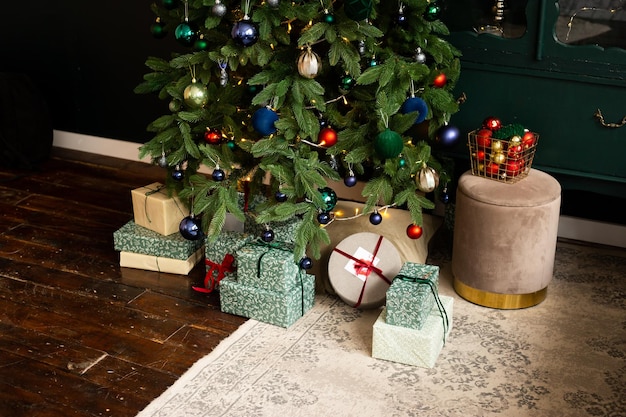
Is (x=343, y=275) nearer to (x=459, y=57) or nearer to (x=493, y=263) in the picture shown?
(x=493, y=263)

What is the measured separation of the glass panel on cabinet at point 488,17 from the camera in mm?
3172

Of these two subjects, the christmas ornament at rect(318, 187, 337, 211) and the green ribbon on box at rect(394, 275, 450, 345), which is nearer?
the green ribbon on box at rect(394, 275, 450, 345)

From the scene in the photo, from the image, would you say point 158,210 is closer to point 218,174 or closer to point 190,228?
point 190,228

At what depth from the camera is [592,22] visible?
3.06 metres

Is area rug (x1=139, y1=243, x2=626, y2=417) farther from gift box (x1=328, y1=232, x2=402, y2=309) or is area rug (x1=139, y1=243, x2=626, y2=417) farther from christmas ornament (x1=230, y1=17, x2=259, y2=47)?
christmas ornament (x1=230, y1=17, x2=259, y2=47)

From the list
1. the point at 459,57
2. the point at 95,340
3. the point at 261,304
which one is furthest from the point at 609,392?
the point at 95,340

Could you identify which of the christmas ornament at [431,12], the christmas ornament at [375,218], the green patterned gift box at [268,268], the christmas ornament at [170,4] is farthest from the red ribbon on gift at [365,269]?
the christmas ornament at [170,4]

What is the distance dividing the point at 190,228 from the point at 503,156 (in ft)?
3.80

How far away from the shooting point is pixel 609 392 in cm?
261

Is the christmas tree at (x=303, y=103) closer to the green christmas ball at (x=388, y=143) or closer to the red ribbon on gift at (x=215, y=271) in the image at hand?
the green christmas ball at (x=388, y=143)

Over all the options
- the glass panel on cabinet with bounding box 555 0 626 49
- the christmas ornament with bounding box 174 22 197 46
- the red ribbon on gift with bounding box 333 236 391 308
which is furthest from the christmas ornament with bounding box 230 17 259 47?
the glass panel on cabinet with bounding box 555 0 626 49

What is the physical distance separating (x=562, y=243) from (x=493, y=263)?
717 millimetres

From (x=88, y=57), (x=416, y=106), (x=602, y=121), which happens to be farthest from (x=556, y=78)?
(x=88, y=57)

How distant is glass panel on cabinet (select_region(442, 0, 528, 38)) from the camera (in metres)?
3.17
